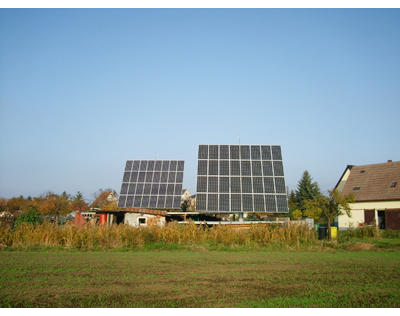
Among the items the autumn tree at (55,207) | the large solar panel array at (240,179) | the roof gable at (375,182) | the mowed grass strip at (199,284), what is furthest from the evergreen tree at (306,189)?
the mowed grass strip at (199,284)

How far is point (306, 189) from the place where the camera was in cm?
6012

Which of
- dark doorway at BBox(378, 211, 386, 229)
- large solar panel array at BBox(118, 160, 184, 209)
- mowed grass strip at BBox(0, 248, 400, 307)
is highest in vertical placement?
large solar panel array at BBox(118, 160, 184, 209)

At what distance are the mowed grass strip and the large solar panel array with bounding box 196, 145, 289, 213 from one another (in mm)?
14985

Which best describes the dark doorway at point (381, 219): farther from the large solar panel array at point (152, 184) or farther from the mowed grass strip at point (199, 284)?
the mowed grass strip at point (199, 284)

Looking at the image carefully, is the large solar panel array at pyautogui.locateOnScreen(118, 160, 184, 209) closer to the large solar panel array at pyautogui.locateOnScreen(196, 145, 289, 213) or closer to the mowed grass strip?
the large solar panel array at pyautogui.locateOnScreen(196, 145, 289, 213)

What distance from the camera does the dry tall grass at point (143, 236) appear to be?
17.1m

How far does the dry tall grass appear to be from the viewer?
1706 cm

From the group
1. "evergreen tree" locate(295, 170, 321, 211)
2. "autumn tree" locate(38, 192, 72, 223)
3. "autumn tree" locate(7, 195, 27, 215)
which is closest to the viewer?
"autumn tree" locate(7, 195, 27, 215)

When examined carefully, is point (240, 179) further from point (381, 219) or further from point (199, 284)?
point (199, 284)

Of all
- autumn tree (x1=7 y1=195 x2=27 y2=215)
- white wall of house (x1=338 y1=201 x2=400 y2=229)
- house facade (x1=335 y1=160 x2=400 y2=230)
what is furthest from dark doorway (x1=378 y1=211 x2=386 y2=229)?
autumn tree (x1=7 y1=195 x2=27 y2=215)

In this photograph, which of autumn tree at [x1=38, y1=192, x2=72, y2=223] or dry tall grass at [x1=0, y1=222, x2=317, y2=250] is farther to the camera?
autumn tree at [x1=38, y1=192, x2=72, y2=223]

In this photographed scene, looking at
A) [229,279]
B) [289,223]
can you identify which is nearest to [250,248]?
[289,223]

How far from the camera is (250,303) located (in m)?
5.81
